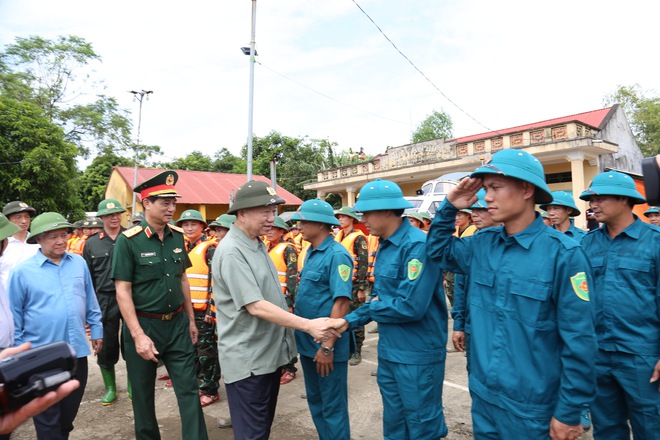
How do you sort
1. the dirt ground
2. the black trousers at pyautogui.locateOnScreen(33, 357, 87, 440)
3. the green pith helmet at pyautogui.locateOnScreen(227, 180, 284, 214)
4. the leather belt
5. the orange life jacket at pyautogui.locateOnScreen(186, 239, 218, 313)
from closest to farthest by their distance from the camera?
the green pith helmet at pyautogui.locateOnScreen(227, 180, 284, 214), the black trousers at pyautogui.locateOnScreen(33, 357, 87, 440), the leather belt, the dirt ground, the orange life jacket at pyautogui.locateOnScreen(186, 239, 218, 313)

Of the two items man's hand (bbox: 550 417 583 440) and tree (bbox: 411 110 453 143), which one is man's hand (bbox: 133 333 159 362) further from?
tree (bbox: 411 110 453 143)

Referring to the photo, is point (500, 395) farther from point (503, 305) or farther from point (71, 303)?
point (71, 303)

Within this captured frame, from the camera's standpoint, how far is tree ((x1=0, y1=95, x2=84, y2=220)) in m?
17.0

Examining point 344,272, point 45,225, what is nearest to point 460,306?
point 344,272

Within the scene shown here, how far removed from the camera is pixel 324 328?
9.19 feet

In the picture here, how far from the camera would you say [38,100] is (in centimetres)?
→ 2836

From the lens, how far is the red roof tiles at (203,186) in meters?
24.5

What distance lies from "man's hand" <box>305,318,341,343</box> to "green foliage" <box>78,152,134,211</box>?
107 feet

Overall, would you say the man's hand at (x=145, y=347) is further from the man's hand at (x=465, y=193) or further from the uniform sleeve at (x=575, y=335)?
the uniform sleeve at (x=575, y=335)

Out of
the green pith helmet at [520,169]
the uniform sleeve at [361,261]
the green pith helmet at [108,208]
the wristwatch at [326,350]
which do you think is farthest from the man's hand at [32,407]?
the uniform sleeve at [361,261]

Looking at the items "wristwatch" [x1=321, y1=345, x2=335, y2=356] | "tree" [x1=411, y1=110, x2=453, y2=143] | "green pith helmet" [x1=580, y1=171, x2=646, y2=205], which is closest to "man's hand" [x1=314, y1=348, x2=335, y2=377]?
"wristwatch" [x1=321, y1=345, x2=335, y2=356]

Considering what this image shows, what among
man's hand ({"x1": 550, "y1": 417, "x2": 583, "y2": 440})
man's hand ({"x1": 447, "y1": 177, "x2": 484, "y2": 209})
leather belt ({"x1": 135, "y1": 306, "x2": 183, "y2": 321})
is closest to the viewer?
man's hand ({"x1": 550, "y1": 417, "x2": 583, "y2": 440})

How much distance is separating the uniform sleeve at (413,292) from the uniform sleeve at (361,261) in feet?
11.2

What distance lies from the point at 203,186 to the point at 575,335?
2585cm
